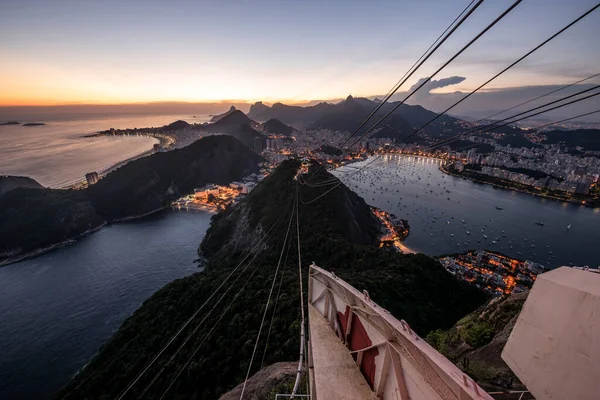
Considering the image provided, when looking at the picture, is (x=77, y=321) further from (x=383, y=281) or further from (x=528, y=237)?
(x=528, y=237)

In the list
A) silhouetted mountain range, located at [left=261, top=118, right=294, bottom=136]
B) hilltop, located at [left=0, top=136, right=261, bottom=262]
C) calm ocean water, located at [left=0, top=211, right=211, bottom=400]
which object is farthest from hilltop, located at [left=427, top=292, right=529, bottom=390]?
silhouetted mountain range, located at [left=261, top=118, right=294, bottom=136]

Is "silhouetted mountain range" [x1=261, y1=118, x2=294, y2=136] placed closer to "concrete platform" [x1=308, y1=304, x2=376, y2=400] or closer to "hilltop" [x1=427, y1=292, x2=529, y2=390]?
"hilltop" [x1=427, y1=292, x2=529, y2=390]

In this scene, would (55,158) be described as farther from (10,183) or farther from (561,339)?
(561,339)

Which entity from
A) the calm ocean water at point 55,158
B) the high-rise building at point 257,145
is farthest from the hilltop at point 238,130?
the calm ocean water at point 55,158

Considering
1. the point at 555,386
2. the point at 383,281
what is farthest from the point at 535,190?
the point at 555,386

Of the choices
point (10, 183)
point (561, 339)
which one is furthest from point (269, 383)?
point (10, 183)

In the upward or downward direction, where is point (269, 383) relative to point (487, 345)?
downward
